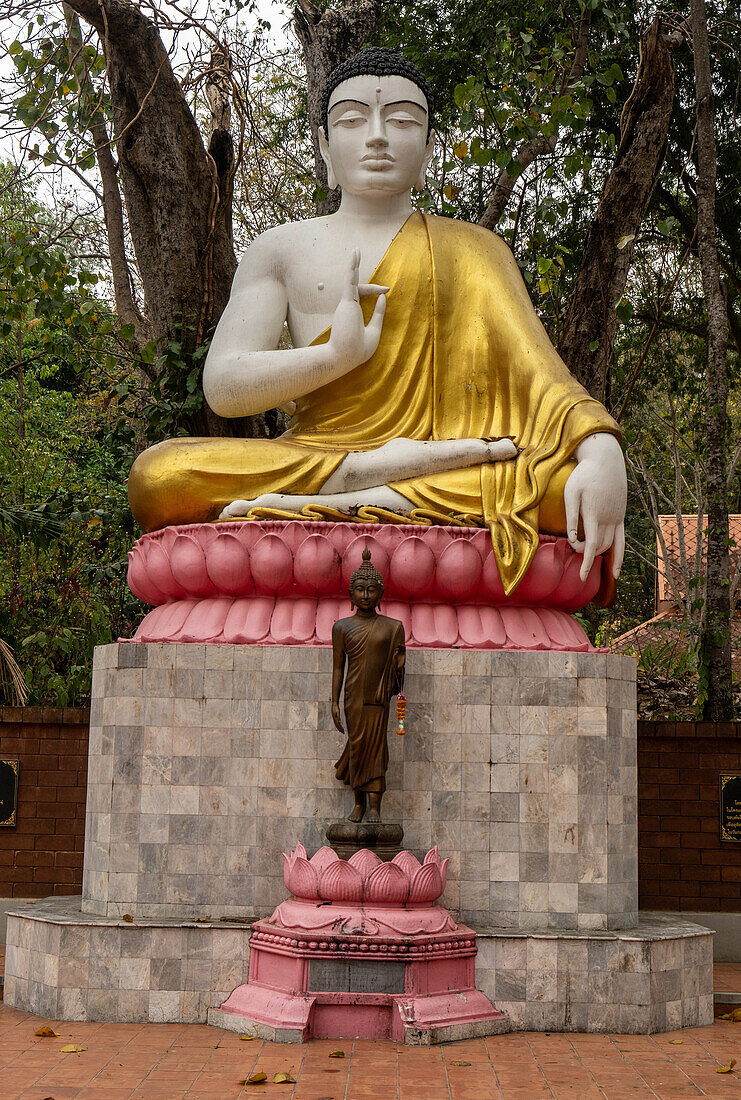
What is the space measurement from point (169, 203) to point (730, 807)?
6019 millimetres

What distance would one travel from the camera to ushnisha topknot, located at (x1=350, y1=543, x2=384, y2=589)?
5793mm

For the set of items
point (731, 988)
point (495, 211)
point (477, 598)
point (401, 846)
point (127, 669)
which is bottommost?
point (731, 988)

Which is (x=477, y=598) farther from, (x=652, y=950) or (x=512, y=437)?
(x=652, y=950)

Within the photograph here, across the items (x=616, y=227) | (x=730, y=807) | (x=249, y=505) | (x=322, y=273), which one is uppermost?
(x=616, y=227)

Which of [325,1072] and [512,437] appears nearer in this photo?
[325,1072]

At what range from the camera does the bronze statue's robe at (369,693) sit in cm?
569

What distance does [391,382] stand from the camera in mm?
7344

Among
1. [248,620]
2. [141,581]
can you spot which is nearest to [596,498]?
[248,620]

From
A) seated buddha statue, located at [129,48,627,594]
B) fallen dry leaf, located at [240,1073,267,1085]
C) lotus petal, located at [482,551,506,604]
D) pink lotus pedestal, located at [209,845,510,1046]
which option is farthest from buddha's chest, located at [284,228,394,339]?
fallen dry leaf, located at [240,1073,267,1085]

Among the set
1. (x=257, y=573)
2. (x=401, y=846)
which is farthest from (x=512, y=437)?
(x=401, y=846)

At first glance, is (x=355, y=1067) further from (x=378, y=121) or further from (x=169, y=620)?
(x=378, y=121)

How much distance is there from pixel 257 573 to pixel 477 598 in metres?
1.13

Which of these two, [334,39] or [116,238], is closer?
[334,39]

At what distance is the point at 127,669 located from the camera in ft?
20.3
